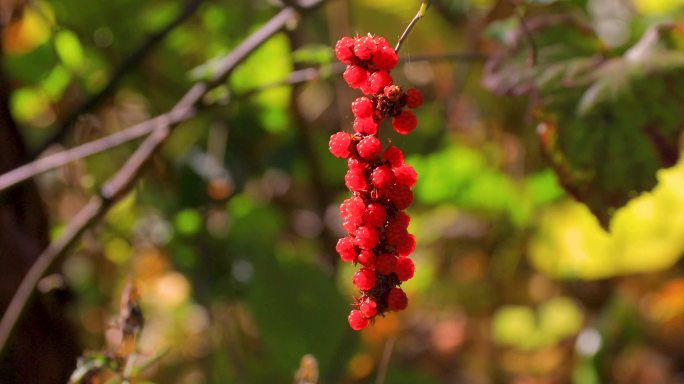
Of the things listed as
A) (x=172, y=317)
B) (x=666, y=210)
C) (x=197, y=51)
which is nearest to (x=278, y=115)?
(x=197, y=51)

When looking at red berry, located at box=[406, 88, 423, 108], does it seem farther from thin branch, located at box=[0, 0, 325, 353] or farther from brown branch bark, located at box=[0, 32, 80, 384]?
brown branch bark, located at box=[0, 32, 80, 384]

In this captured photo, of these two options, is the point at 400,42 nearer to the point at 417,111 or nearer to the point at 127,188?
the point at 127,188

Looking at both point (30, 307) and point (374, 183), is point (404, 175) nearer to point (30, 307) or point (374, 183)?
point (374, 183)

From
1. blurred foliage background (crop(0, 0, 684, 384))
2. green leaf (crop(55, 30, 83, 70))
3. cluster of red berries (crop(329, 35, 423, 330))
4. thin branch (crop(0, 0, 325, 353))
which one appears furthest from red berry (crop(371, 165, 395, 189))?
green leaf (crop(55, 30, 83, 70))

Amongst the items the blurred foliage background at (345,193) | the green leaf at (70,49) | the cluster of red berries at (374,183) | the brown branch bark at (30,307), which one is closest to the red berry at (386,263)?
the cluster of red berries at (374,183)

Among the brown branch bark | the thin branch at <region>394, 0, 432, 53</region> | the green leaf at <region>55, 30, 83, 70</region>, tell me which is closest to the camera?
Answer: the thin branch at <region>394, 0, 432, 53</region>

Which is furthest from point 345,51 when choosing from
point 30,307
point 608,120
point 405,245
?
point 30,307

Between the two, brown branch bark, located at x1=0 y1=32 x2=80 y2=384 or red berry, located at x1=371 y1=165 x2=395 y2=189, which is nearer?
red berry, located at x1=371 y1=165 x2=395 y2=189
